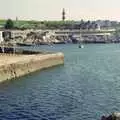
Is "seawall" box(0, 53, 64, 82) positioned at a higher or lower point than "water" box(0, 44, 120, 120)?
higher

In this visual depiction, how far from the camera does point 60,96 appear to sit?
41.5 metres

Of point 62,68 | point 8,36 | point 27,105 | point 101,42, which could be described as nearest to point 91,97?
point 27,105

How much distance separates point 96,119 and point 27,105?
7.02m

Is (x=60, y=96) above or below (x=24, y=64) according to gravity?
below

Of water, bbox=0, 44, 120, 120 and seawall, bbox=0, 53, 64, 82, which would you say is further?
seawall, bbox=0, 53, 64, 82

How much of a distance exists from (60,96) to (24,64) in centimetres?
1816

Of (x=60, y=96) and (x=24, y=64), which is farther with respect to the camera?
(x=24, y=64)

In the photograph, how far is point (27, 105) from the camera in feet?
123

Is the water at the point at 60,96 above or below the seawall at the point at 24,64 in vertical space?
below

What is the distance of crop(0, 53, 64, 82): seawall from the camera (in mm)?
52975

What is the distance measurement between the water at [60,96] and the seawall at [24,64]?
3.71ft

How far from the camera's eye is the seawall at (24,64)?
53.0 m

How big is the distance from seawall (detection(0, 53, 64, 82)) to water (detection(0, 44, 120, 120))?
113 centimetres

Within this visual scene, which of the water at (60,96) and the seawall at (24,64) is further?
the seawall at (24,64)
